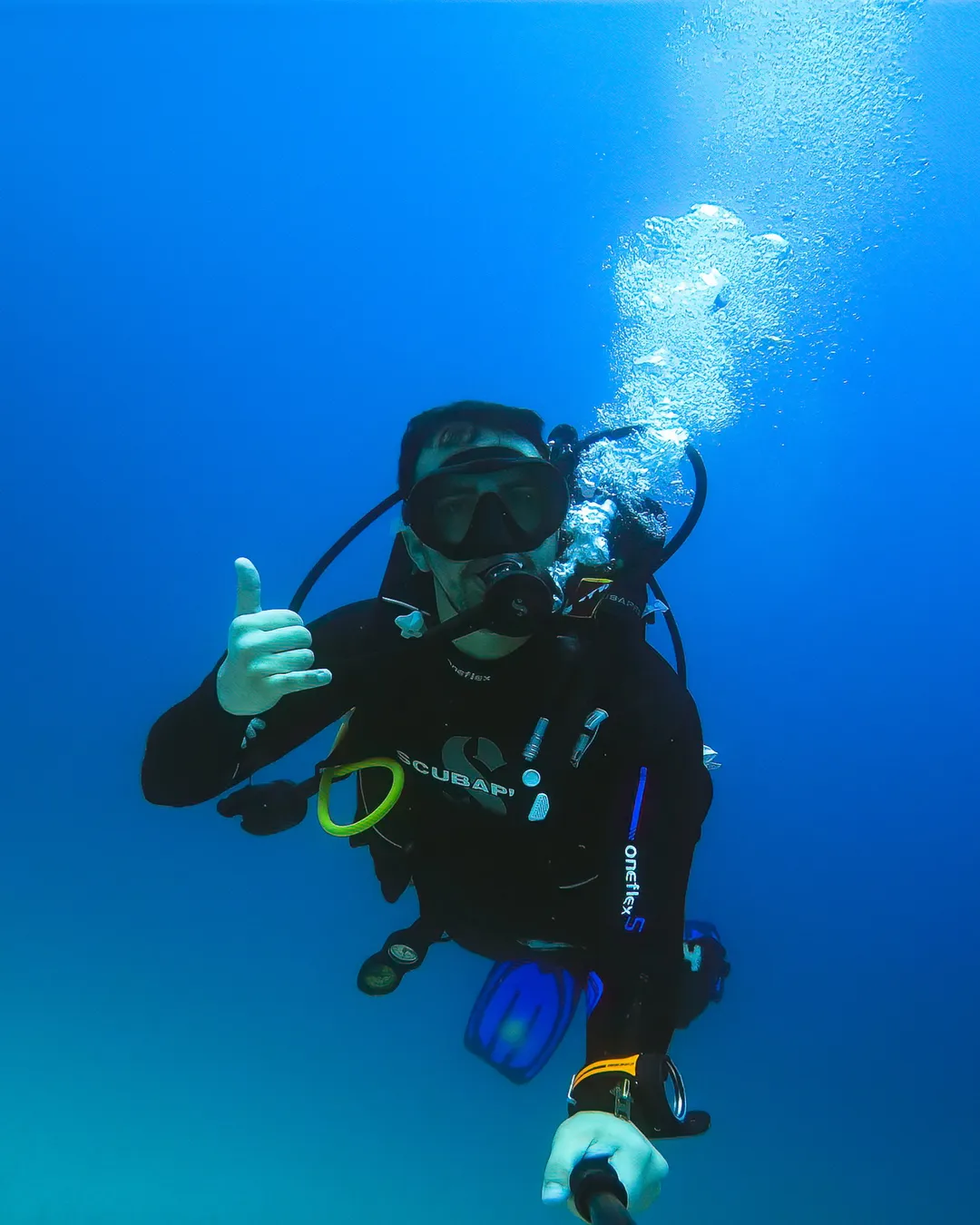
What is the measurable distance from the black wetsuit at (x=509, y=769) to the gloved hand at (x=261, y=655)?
0.74 feet

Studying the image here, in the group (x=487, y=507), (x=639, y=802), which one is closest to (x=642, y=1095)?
(x=639, y=802)

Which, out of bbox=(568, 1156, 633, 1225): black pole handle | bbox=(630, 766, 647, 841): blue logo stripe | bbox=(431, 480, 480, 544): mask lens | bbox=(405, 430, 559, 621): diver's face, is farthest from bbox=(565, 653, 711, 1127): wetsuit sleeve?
bbox=(431, 480, 480, 544): mask lens

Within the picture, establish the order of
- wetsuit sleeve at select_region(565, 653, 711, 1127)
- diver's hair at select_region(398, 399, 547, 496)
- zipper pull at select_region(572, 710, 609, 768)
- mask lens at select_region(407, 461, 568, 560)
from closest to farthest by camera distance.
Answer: wetsuit sleeve at select_region(565, 653, 711, 1127) → mask lens at select_region(407, 461, 568, 560) → zipper pull at select_region(572, 710, 609, 768) → diver's hair at select_region(398, 399, 547, 496)

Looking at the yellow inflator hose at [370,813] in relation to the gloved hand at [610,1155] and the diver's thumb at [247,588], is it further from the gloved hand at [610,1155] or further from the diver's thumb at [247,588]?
the gloved hand at [610,1155]

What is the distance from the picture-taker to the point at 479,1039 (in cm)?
299

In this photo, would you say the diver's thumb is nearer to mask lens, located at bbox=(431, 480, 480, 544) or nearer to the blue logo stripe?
mask lens, located at bbox=(431, 480, 480, 544)

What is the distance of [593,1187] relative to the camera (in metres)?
1.34

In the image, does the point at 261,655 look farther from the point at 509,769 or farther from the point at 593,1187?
the point at 593,1187

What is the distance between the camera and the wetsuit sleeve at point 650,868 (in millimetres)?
1906

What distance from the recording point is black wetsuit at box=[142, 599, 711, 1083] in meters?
2.06

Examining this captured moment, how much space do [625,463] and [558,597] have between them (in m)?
2.02

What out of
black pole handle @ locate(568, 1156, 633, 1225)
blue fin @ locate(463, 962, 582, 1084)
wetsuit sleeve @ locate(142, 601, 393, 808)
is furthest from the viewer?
blue fin @ locate(463, 962, 582, 1084)

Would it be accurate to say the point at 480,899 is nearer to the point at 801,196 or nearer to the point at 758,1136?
the point at 801,196

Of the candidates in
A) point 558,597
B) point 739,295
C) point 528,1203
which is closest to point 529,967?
point 558,597
